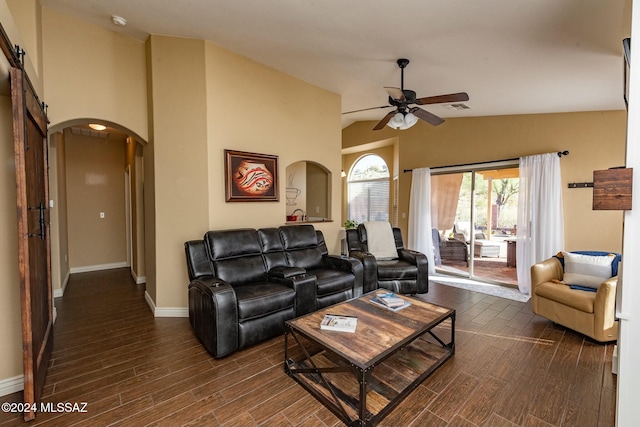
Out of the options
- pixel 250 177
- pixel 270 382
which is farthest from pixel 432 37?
pixel 270 382

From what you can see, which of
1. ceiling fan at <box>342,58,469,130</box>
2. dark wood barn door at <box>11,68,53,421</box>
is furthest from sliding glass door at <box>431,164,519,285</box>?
dark wood barn door at <box>11,68,53,421</box>

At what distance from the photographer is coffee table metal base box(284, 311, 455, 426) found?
1.75 m

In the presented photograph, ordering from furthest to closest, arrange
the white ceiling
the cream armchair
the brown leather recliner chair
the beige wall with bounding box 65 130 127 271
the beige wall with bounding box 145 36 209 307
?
the beige wall with bounding box 65 130 127 271
the brown leather recliner chair
the beige wall with bounding box 145 36 209 307
the cream armchair
the white ceiling

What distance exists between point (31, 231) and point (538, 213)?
559 cm

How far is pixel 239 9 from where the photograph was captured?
261cm

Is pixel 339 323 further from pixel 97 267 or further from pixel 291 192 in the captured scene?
pixel 97 267

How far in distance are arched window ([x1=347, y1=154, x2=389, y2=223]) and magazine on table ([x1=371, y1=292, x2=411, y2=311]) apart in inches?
165

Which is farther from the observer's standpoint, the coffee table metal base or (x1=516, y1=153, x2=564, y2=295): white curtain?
(x1=516, y1=153, x2=564, y2=295): white curtain

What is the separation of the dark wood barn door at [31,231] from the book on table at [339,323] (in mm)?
1829

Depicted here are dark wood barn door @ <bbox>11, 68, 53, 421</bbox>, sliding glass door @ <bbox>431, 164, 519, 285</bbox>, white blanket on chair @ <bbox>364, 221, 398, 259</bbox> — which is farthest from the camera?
sliding glass door @ <bbox>431, 164, 519, 285</bbox>

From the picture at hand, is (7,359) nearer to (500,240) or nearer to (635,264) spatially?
(635,264)

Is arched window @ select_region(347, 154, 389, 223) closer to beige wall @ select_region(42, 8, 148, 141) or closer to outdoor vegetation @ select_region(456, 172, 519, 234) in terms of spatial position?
outdoor vegetation @ select_region(456, 172, 519, 234)

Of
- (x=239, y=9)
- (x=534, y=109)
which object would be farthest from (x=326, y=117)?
(x=534, y=109)

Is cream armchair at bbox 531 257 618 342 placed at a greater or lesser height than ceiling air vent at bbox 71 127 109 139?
lesser
